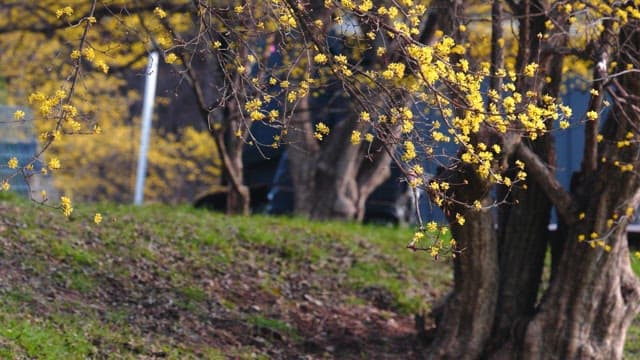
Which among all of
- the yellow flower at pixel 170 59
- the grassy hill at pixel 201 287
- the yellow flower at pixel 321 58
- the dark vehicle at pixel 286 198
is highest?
the yellow flower at pixel 321 58

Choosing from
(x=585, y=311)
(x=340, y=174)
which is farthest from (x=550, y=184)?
(x=340, y=174)

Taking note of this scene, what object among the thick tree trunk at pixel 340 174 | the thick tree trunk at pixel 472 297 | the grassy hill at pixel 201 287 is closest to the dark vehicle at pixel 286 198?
the thick tree trunk at pixel 340 174

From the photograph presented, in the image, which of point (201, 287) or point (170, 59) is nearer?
point (170, 59)

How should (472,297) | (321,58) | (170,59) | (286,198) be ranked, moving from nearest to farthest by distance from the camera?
(321,58), (170,59), (472,297), (286,198)

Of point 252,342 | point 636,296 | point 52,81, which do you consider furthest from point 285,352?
point 52,81

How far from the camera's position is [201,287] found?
10383 mm

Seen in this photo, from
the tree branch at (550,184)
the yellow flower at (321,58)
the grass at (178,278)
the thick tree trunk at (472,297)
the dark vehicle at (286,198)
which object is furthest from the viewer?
the dark vehicle at (286,198)

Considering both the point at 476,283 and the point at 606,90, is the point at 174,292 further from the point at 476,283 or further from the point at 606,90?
the point at 606,90

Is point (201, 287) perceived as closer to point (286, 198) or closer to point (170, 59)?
point (170, 59)

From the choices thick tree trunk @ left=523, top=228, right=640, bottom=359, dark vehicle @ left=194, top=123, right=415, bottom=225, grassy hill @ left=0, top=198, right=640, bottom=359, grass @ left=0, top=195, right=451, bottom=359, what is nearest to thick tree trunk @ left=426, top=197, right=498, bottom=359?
thick tree trunk @ left=523, top=228, right=640, bottom=359

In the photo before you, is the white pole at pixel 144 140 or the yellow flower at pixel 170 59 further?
the white pole at pixel 144 140

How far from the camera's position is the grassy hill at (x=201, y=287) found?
29.1ft

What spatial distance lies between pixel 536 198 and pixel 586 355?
1417mm

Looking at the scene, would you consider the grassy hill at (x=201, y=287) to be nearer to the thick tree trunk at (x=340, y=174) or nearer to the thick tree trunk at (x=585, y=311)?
the thick tree trunk at (x=340, y=174)
